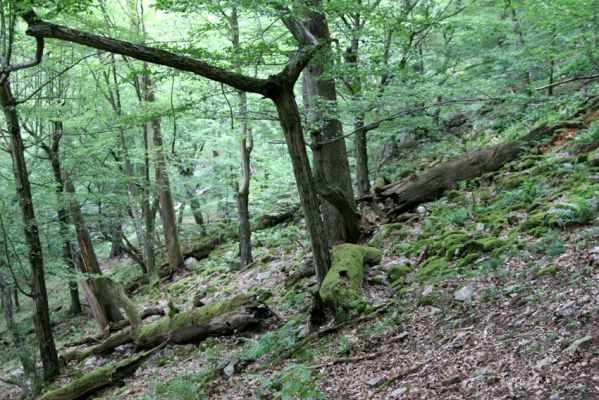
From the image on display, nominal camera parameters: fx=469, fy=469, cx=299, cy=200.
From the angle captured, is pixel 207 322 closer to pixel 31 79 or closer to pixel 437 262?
pixel 437 262

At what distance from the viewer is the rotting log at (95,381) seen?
24.2 feet

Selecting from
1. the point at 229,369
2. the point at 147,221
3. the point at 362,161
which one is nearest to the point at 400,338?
the point at 229,369

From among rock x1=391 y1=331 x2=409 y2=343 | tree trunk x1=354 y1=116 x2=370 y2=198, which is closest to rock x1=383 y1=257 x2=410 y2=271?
rock x1=391 y1=331 x2=409 y2=343

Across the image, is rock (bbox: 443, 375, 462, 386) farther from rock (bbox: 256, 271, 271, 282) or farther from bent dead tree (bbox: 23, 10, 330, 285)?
rock (bbox: 256, 271, 271, 282)

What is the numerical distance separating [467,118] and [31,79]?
1318 cm

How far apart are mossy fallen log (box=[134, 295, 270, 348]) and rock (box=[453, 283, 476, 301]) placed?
11.0 feet

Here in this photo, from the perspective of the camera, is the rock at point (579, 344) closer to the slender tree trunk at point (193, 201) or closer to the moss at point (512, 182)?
the moss at point (512, 182)

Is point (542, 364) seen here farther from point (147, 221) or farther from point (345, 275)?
point (147, 221)

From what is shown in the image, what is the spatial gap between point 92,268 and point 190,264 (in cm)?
433

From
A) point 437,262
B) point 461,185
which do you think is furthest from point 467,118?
point 437,262

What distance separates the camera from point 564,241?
5773 mm

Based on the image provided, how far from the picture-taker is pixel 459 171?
33.9 feet

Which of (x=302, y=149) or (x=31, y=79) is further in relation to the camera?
(x=31, y=79)

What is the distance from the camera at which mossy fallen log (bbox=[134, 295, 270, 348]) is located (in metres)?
7.80
